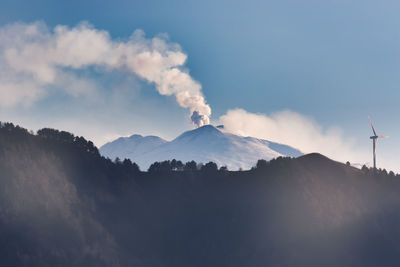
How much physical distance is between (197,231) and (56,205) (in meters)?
66.2

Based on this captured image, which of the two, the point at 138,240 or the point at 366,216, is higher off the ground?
the point at 366,216

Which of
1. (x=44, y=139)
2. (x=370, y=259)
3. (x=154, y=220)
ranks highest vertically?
(x=44, y=139)

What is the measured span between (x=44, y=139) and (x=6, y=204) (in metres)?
46.2

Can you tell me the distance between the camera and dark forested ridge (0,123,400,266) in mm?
151500

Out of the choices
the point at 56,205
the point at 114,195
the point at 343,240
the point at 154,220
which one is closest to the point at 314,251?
the point at 343,240

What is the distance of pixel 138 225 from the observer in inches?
7451

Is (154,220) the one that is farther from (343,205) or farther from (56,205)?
(343,205)

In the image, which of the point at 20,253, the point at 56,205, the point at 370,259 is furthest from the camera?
the point at 370,259

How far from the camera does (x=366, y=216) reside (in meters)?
193

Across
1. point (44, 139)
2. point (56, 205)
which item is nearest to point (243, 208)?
point (56, 205)

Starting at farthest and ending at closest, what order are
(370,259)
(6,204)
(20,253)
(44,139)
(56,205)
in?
(44,139) < (370,259) < (56,205) < (6,204) < (20,253)

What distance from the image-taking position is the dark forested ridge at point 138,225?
152 m

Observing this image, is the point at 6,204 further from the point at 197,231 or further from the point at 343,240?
the point at 343,240

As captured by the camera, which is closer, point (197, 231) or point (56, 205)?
point (56, 205)
